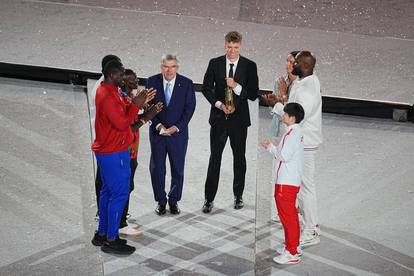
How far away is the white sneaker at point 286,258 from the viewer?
7.38 m

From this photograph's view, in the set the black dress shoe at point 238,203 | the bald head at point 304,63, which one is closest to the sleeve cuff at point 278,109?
the bald head at point 304,63

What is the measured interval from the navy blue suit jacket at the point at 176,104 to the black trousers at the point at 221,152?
0.32m

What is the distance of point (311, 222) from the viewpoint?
7.73 meters

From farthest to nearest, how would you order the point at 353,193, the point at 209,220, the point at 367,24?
1. the point at 367,24
2. the point at 353,193
3. the point at 209,220

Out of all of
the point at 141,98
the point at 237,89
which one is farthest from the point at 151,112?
the point at 237,89

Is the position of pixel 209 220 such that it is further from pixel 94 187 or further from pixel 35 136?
pixel 35 136

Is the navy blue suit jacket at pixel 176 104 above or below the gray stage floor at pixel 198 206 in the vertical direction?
above

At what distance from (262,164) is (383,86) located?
2.55 metres

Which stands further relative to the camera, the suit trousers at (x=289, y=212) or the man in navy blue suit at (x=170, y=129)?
the man in navy blue suit at (x=170, y=129)

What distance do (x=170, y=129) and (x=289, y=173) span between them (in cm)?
120

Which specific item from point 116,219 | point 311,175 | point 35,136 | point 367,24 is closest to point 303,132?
point 311,175

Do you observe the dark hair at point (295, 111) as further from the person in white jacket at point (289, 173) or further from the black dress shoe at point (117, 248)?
the black dress shoe at point (117, 248)

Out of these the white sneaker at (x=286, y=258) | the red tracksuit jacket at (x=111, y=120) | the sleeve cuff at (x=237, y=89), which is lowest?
the white sneaker at (x=286, y=258)

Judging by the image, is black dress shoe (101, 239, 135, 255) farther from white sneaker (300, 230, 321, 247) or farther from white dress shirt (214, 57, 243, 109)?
white dress shirt (214, 57, 243, 109)
